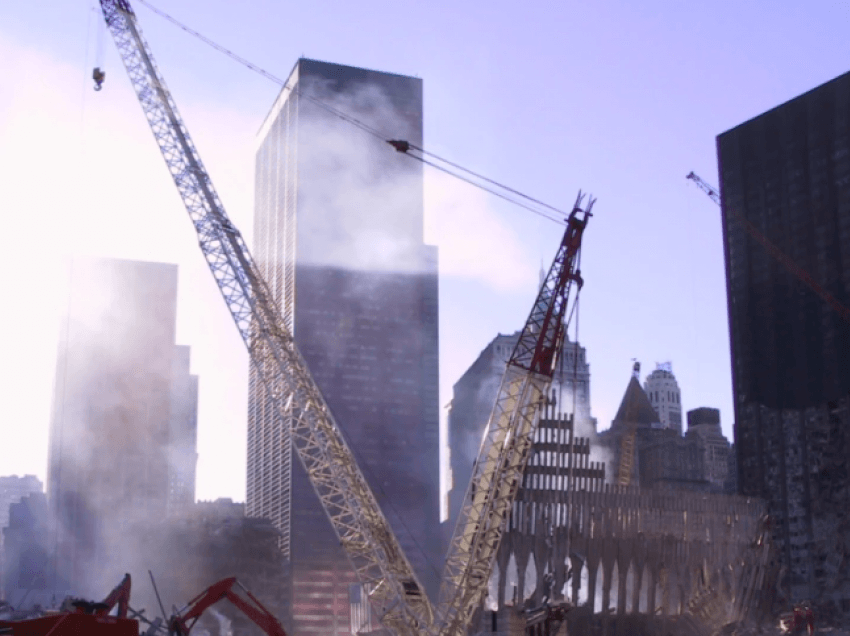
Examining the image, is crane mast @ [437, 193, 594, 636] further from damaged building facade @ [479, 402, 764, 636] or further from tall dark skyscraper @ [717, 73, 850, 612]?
tall dark skyscraper @ [717, 73, 850, 612]

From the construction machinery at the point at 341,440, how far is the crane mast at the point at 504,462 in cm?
7

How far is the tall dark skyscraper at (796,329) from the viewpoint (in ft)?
427

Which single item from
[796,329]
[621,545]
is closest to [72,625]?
[621,545]

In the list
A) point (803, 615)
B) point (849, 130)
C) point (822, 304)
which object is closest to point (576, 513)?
point (803, 615)

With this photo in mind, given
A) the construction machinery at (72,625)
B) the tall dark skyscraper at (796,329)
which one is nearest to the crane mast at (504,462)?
the construction machinery at (72,625)

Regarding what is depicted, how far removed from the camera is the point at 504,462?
251 ft

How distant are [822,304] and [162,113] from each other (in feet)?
267

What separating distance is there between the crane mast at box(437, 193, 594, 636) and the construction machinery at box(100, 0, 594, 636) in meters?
0.07

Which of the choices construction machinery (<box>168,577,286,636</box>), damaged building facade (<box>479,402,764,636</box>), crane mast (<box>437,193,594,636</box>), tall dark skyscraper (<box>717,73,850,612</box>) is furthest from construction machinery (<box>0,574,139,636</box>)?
tall dark skyscraper (<box>717,73,850,612</box>)

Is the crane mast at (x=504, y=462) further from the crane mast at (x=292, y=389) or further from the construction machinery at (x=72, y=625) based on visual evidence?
the construction machinery at (x=72, y=625)

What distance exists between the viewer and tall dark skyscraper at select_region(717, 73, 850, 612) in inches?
5128

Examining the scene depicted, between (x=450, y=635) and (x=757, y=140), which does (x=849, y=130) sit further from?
(x=450, y=635)

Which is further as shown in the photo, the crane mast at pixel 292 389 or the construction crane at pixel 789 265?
the construction crane at pixel 789 265

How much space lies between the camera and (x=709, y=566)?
110 metres
